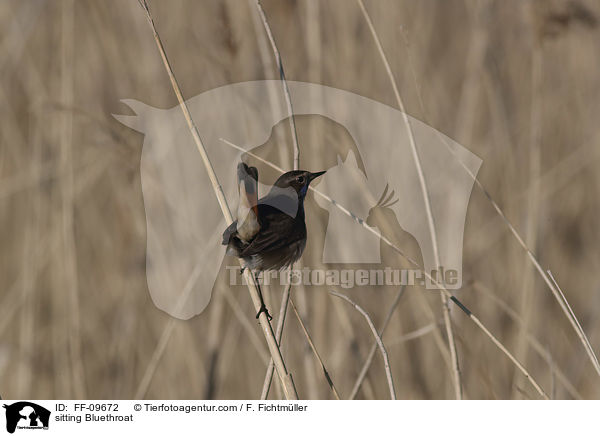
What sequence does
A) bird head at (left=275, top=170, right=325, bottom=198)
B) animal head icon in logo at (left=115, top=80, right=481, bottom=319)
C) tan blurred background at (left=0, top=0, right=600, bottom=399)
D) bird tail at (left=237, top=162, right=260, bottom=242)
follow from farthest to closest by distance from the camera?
tan blurred background at (left=0, top=0, right=600, bottom=399) → animal head icon in logo at (left=115, top=80, right=481, bottom=319) → bird head at (left=275, top=170, right=325, bottom=198) → bird tail at (left=237, top=162, right=260, bottom=242)

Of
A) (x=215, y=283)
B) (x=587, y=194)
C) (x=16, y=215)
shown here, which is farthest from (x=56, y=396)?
(x=587, y=194)

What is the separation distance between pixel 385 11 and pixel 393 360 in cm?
80

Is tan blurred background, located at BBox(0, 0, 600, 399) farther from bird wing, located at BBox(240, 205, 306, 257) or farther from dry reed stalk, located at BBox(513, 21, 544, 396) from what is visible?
bird wing, located at BBox(240, 205, 306, 257)

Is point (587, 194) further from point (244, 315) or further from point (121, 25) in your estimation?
point (121, 25)

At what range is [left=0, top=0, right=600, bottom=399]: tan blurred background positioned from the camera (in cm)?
104

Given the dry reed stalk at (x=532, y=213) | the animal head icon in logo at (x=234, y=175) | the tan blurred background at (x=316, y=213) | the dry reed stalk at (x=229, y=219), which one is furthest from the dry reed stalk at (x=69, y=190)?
the dry reed stalk at (x=532, y=213)

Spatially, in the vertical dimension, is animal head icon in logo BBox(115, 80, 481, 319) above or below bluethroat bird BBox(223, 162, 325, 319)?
above
